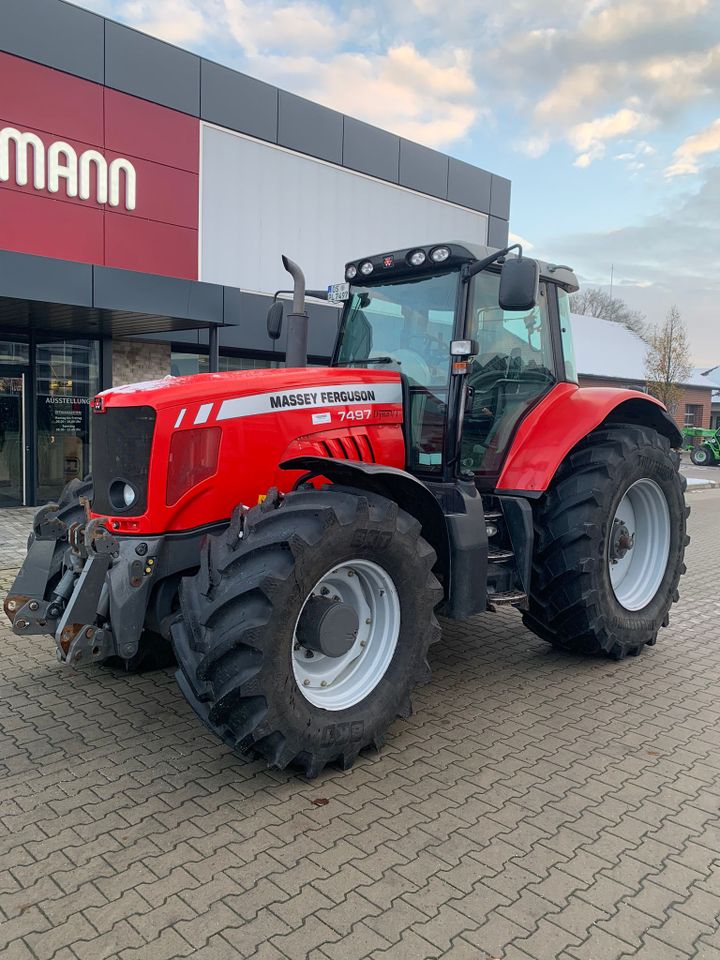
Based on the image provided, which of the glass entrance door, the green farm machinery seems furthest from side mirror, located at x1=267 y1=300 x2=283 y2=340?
the green farm machinery

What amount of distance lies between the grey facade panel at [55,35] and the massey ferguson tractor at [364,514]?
7.86m

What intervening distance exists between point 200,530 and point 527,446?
2.21 meters

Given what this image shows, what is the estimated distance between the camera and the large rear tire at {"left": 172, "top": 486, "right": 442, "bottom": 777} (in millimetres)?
3068

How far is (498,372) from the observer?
4.79m

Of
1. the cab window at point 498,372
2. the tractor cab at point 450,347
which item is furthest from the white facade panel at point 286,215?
the cab window at point 498,372

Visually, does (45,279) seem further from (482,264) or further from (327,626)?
(327,626)

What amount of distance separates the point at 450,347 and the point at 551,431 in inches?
38.0

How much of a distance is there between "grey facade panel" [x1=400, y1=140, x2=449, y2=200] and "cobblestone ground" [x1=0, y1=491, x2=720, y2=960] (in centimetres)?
1369

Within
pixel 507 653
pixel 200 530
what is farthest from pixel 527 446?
pixel 200 530

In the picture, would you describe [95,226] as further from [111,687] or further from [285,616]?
[285,616]

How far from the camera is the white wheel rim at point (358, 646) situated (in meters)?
3.54

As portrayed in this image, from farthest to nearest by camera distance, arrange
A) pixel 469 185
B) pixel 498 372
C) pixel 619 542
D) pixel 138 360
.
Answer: pixel 469 185 → pixel 138 360 → pixel 619 542 → pixel 498 372

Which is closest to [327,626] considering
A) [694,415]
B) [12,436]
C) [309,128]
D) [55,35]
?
[12,436]

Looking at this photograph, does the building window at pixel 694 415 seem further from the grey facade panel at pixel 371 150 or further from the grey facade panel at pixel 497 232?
the grey facade panel at pixel 371 150
